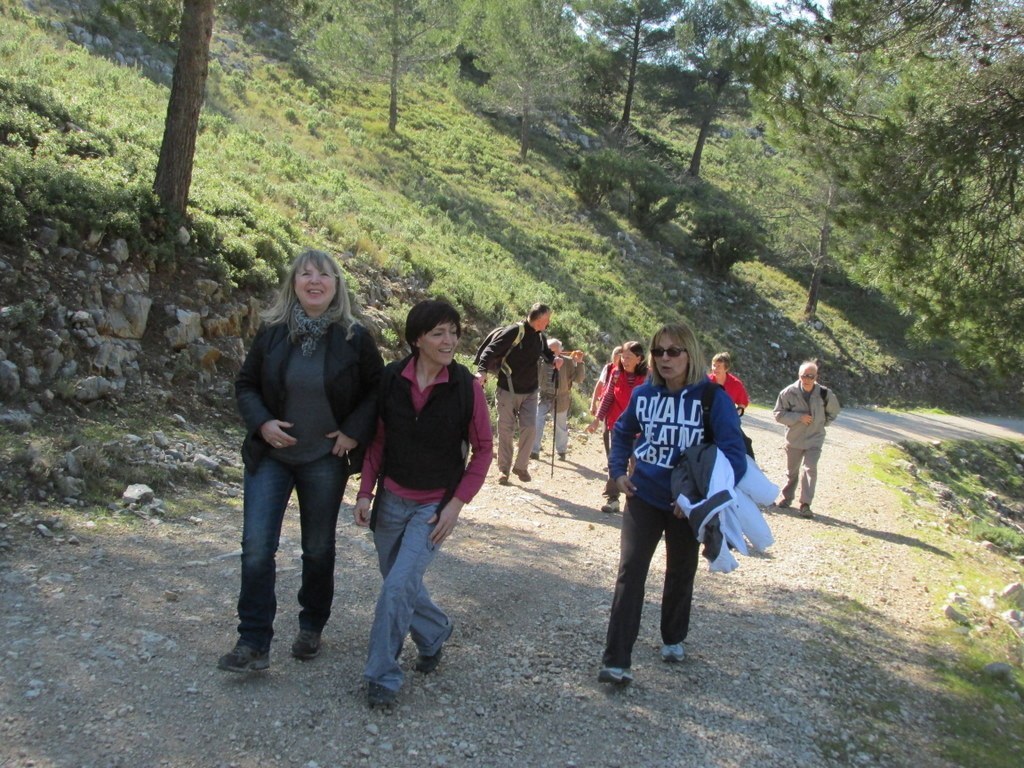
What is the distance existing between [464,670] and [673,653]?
1.17m

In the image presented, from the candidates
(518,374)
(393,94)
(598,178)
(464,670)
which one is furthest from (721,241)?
(464,670)

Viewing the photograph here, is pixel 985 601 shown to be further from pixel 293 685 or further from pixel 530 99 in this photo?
pixel 530 99

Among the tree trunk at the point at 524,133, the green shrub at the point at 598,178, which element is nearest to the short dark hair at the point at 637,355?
the green shrub at the point at 598,178

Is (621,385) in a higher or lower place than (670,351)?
lower

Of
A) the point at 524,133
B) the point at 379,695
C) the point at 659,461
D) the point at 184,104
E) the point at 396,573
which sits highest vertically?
the point at 524,133

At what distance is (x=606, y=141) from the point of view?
41.4 metres

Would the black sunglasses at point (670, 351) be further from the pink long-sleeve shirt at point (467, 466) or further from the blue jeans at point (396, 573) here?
the blue jeans at point (396, 573)

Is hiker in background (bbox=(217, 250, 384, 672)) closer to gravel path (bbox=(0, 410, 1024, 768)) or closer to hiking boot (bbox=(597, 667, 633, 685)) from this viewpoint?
gravel path (bbox=(0, 410, 1024, 768))

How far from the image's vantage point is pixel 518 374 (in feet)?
29.2

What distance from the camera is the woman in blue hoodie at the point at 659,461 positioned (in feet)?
14.1

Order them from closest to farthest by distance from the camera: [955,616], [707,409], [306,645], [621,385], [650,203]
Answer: [306,645] < [707,409] < [955,616] < [621,385] < [650,203]

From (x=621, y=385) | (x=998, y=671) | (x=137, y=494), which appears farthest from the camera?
(x=621, y=385)

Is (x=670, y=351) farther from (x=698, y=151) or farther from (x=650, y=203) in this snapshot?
(x=698, y=151)

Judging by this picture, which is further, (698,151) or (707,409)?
(698,151)
